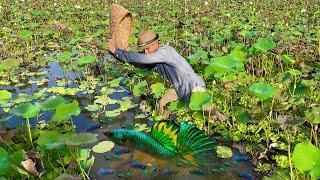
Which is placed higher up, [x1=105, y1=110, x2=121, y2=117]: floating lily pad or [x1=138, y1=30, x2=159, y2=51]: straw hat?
[x1=138, y1=30, x2=159, y2=51]: straw hat

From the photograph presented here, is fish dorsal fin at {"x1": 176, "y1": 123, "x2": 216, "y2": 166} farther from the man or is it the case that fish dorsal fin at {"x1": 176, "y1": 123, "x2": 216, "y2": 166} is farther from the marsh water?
the man

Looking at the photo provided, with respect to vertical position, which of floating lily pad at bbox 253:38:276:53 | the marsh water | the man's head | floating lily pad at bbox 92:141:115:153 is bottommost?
the marsh water

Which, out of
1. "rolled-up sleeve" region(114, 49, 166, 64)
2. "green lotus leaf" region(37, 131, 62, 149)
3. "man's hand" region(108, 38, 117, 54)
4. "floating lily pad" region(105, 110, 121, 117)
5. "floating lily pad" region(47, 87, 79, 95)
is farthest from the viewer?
"floating lily pad" region(47, 87, 79, 95)

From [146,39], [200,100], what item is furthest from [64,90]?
[200,100]

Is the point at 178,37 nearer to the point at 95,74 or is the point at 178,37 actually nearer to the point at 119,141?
the point at 95,74

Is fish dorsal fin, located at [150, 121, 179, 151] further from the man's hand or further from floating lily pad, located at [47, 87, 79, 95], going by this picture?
floating lily pad, located at [47, 87, 79, 95]

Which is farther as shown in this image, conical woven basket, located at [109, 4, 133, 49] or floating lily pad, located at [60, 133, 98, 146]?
conical woven basket, located at [109, 4, 133, 49]

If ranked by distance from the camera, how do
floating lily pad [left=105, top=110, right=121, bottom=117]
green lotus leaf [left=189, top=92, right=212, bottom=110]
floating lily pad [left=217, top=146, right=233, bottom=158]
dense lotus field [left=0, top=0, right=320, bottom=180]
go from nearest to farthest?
dense lotus field [left=0, top=0, right=320, bottom=180] → floating lily pad [left=217, top=146, right=233, bottom=158] → green lotus leaf [left=189, top=92, right=212, bottom=110] → floating lily pad [left=105, top=110, right=121, bottom=117]

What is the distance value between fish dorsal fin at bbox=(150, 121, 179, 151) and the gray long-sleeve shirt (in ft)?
3.31

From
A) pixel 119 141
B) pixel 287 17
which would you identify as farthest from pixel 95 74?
pixel 287 17

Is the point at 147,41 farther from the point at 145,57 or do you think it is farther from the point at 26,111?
the point at 26,111

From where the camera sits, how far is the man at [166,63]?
5.36 m

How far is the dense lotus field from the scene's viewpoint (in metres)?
4.09

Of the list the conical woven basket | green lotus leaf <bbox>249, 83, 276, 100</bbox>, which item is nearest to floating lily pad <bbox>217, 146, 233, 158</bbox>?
green lotus leaf <bbox>249, 83, 276, 100</bbox>
